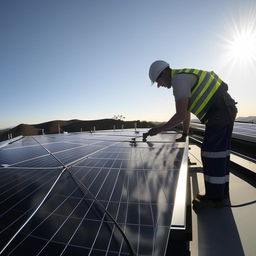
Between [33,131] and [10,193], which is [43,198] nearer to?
[10,193]

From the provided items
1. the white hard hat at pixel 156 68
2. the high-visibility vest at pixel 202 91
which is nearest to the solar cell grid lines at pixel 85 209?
the high-visibility vest at pixel 202 91

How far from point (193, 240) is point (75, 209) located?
3.48ft

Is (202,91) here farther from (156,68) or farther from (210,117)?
(156,68)

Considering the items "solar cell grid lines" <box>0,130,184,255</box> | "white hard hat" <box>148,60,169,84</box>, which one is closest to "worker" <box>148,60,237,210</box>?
"white hard hat" <box>148,60,169,84</box>

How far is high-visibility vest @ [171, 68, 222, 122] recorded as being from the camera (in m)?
2.27

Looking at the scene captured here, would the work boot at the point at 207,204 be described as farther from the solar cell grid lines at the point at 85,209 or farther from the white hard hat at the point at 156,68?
the white hard hat at the point at 156,68

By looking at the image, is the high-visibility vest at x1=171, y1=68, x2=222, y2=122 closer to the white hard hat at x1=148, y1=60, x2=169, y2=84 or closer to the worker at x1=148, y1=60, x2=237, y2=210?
the worker at x1=148, y1=60, x2=237, y2=210

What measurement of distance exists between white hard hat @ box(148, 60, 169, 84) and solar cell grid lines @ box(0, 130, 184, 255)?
1.33 meters

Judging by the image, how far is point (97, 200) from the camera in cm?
122

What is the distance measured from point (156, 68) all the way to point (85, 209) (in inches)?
80.8

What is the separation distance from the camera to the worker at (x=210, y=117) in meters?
2.09

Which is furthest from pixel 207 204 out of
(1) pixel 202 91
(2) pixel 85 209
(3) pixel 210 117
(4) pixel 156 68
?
(4) pixel 156 68

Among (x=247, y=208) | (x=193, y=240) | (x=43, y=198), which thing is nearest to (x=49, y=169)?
(x=43, y=198)

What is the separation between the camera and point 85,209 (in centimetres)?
111
